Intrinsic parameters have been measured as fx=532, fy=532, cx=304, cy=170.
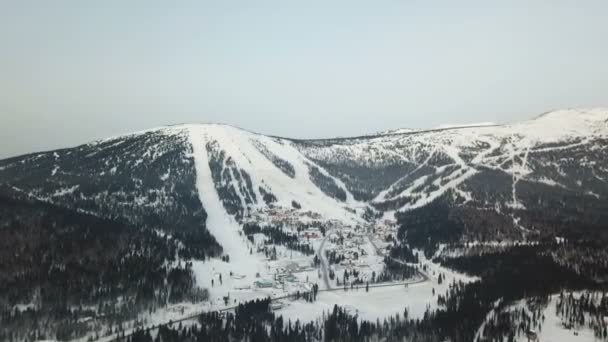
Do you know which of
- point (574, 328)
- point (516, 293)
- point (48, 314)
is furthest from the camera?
point (516, 293)

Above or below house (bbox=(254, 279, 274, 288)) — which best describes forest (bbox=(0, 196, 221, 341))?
above

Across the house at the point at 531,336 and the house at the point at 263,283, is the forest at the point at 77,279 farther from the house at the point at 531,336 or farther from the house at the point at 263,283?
the house at the point at 531,336

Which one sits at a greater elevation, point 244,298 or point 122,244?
point 122,244

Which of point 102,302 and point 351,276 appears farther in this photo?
point 351,276

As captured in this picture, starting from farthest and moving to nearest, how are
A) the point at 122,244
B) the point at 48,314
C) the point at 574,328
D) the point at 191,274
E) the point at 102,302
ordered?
the point at 122,244
the point at 191,274
the point at 102,302
the point at 48,314
the point at 574,328

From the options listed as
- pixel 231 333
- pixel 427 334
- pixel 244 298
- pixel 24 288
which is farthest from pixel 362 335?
pixel 24 288

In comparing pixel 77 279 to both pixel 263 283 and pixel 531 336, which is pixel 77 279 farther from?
pixel 531 336

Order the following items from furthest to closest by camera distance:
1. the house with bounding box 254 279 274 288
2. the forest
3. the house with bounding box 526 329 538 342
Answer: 1. the house with bounding box 254 279 274 288
2. the forest
3. the house with bounding box 526 329 538 342

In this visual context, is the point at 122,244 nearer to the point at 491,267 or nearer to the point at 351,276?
the point at 351,276

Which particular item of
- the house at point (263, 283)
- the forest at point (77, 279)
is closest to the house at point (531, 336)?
the house at point (263, 283)

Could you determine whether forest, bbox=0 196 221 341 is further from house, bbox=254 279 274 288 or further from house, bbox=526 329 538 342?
house, bbox=526 329 538 342

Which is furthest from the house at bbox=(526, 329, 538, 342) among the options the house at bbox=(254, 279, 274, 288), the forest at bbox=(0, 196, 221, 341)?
the forest at bbox=(0, 196, 221, 341)
